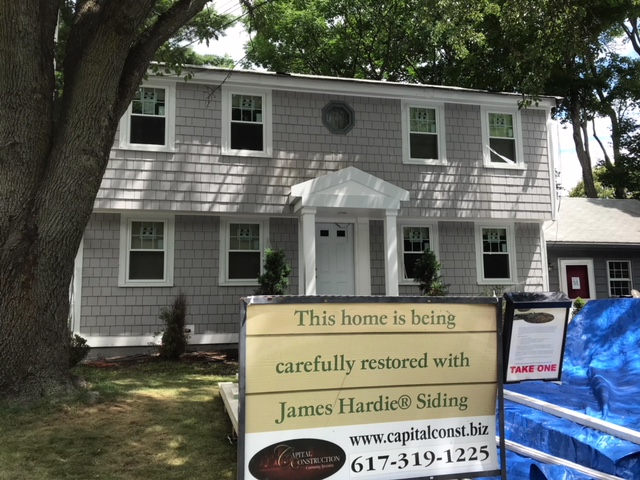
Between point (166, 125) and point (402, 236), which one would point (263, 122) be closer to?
point (166, 125)

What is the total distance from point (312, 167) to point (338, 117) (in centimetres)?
133

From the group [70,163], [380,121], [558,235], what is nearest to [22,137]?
[70,163]

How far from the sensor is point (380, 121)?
37.1ft

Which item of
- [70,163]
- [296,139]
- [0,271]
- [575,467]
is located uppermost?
[296,139]

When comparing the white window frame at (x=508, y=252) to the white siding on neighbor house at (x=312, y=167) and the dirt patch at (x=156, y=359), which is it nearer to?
the white siding on neighbor house at (x=312, y=167)

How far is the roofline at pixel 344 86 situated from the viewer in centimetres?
1034

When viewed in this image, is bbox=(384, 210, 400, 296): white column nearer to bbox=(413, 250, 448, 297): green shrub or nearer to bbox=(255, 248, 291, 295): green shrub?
bbox=(413, 250, 448, 297): green shrub

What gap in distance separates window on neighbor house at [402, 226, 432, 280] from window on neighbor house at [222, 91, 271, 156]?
3.66 metres

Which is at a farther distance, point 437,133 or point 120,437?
point 437,133

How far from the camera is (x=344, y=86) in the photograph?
10.9 metres

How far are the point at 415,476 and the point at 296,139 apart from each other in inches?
347

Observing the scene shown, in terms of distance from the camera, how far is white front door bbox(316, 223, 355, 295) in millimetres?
10930

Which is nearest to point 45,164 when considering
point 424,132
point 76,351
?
point 76,351

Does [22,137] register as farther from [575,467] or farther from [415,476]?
[575,467]
